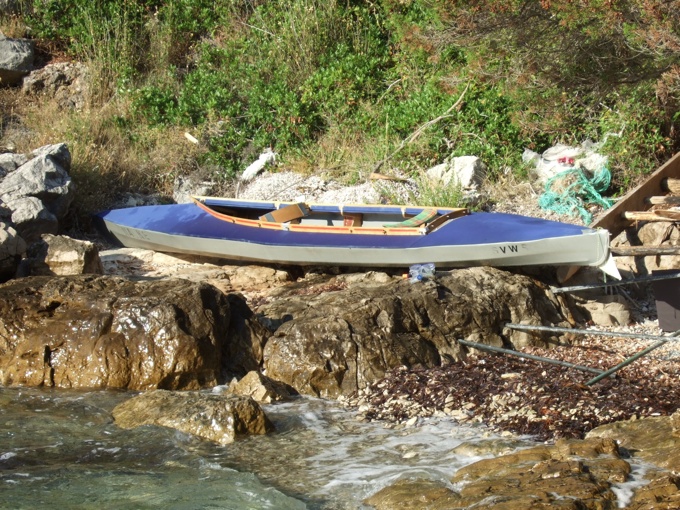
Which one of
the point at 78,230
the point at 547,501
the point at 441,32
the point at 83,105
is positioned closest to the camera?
the point at 547,501

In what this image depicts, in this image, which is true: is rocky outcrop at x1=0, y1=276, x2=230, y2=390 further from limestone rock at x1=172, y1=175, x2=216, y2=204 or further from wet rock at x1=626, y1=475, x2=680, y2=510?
→ limestone rock at x1=172, y1=175, x2=216, y2=204

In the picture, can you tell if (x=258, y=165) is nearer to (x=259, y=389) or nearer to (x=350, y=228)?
→ (x=350, y=228)

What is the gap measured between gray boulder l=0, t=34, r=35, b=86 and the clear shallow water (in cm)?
894

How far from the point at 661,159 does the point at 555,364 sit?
473cm

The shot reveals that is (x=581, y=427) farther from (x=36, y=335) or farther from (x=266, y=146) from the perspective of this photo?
(x=266, y=146)

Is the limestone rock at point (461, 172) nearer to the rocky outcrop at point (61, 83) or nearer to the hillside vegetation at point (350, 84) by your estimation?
the hillside vegetation at point (350, 84)

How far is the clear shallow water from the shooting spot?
16.1ft

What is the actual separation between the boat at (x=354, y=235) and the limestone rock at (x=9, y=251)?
160 centimetres

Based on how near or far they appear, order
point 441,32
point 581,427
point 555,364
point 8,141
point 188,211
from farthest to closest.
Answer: point 8,141 → point 188,211 → point 441,32 → point 555,364 → point 581,427

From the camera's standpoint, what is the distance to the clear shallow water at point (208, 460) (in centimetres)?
489

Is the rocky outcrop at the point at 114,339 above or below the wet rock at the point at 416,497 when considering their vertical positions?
above

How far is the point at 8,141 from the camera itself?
12.9 metres

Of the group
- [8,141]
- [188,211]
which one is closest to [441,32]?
[188,211]

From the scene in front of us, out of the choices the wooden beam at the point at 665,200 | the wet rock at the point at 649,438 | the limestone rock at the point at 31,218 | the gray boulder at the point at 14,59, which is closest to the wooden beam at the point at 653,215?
the wooden beam at the point at 665,200
